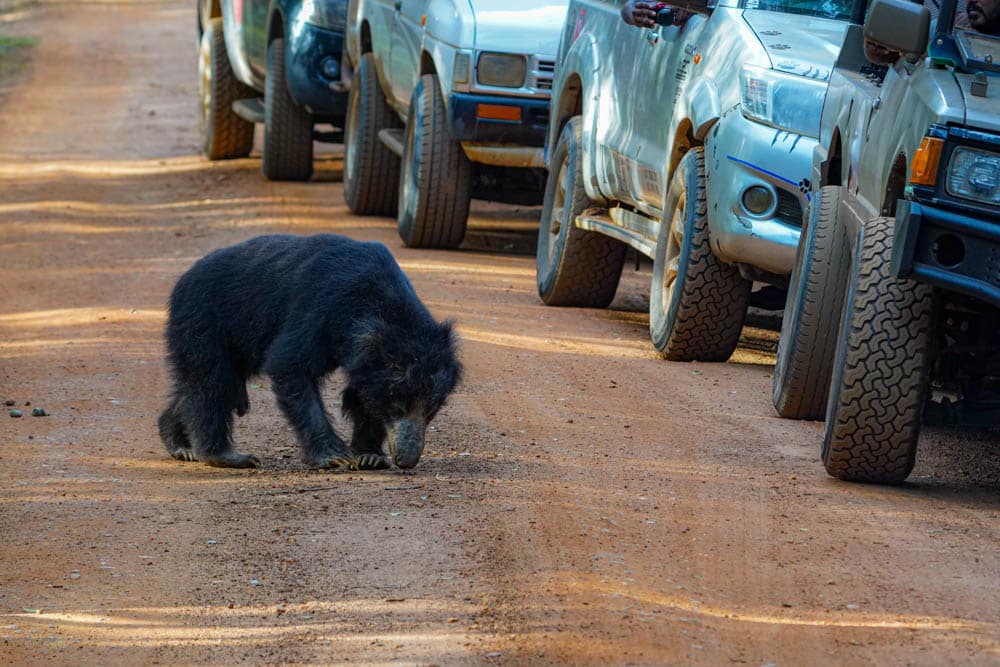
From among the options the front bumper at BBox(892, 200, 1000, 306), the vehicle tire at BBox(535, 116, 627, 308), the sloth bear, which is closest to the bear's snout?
the sloth bear

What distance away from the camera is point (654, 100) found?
9352 millimetres

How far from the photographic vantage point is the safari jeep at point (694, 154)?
26.6 feet

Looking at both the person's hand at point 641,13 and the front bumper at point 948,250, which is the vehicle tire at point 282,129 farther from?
the front bumper at point 948,250

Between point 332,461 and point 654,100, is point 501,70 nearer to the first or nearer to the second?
point 654,100

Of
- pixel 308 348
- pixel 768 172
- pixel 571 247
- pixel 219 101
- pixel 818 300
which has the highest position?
pixel 768 172

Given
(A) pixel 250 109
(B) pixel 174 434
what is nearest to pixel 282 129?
(A) pixel 250 109

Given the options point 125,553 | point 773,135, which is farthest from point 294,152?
point 125,553

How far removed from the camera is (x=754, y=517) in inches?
228

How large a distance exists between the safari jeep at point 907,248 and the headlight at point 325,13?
8.79 metres

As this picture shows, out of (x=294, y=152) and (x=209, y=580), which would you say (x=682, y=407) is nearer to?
(x=209, y=580)

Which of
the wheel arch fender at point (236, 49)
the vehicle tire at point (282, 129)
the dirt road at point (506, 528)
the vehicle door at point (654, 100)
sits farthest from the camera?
the wheel arch fender at point (236, 49)

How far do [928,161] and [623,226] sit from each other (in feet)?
14.8

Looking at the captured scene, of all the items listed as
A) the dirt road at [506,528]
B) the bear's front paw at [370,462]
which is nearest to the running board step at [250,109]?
the dirt road at [506,528]

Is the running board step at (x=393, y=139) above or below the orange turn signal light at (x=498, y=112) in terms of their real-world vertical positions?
below
